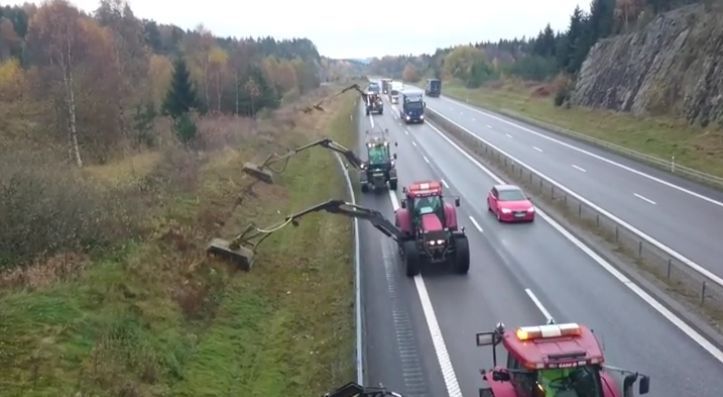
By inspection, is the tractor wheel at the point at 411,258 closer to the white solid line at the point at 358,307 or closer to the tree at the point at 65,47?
the white solid line at the point at 358,307

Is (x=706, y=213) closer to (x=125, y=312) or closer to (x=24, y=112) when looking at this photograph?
(x=125, y=312)

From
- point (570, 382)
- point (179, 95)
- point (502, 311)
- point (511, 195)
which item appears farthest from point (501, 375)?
point (179, 95)

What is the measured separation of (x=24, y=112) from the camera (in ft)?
144

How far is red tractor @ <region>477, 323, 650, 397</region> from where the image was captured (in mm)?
11320

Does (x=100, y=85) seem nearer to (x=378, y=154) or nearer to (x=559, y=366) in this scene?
(x=378, y=154)

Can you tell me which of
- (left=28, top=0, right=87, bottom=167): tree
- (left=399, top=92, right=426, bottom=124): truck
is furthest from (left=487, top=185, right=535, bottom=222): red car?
(left=399, top=92, right=426, bottom=124): truck

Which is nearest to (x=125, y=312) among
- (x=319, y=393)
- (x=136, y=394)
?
(x=136, y=394)

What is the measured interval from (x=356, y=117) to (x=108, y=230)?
199ft

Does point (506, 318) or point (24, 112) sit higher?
point (24, 112)

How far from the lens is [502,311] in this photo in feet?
67.4

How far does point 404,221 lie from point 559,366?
14655mm

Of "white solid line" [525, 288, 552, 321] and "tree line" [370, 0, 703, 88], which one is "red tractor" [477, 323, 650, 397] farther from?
"tree line" [370, 0, 703, 88]

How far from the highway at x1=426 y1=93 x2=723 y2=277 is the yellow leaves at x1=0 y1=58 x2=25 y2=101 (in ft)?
113

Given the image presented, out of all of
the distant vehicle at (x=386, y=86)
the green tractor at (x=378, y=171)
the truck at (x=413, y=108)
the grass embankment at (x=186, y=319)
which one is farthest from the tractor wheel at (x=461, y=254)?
the distant vehicle at (x=386, y=86)
